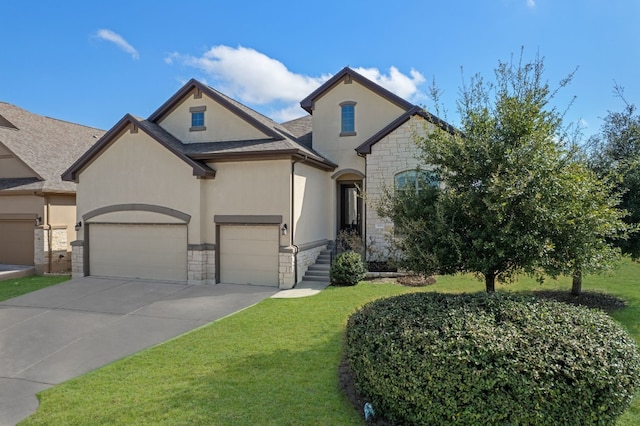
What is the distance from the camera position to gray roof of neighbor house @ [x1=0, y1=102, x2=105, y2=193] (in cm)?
1791

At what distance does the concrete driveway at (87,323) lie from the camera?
6.82 metres

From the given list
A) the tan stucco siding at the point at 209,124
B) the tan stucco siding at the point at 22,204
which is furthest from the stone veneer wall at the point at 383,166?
the tan stucco siding at the point at 22,204

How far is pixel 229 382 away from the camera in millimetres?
5961

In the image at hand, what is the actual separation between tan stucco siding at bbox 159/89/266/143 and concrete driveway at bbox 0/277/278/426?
6082 millimetres

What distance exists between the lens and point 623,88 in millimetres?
12312

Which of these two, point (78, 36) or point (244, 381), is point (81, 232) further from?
point (244, 381)

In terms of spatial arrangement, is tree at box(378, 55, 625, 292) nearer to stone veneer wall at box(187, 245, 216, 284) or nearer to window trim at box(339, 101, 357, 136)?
stone veneer wall at box(187, 245, 216, 284)

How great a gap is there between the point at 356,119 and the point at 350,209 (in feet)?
14.0

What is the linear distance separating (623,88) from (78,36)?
19470 mm

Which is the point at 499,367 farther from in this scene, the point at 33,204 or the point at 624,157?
the point at 33,204

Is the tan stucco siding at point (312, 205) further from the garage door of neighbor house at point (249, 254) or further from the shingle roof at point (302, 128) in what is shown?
the shingle roof at point (302, 128)

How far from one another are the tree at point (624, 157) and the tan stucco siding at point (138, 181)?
502 inches

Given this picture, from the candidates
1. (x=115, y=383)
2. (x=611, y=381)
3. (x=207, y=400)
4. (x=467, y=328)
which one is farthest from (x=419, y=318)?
(x=115, y=383)

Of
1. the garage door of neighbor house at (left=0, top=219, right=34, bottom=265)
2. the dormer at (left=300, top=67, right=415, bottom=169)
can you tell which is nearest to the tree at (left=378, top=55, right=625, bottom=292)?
the dormer at (left=300, top=67, right=415, bottom=169)
